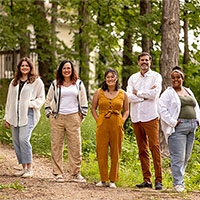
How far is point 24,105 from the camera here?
10.3 metres

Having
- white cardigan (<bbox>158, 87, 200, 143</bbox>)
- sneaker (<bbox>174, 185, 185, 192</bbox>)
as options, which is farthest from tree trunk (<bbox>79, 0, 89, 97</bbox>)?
sneaker (<bbox>174, 185, 185, 192</bbox>)

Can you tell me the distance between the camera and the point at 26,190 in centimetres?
903

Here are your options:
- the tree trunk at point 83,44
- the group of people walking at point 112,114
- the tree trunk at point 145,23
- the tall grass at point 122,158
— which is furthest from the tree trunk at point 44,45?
the group of people walking at point 112,114

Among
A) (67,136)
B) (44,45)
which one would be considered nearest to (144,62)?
(67,136)

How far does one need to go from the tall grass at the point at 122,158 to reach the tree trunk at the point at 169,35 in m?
2.00

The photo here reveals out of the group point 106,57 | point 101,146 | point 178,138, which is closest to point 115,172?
point 101,146

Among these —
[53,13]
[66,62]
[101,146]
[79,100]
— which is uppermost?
[53,13]

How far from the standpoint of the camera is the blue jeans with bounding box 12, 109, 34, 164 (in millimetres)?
10352

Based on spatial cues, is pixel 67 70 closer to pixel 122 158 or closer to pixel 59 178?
pixel 59 178

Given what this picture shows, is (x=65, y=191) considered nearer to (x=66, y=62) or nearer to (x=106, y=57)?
(x=66, y=62)

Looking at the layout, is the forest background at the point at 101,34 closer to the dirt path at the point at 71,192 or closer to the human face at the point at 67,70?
the human face at the point at 67,70

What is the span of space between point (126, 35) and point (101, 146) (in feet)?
43.1

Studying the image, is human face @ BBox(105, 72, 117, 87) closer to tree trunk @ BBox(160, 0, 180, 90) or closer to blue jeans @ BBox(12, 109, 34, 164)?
blue jeans @ BBox(12, 109, 34, 164)

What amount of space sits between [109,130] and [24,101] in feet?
5.67
